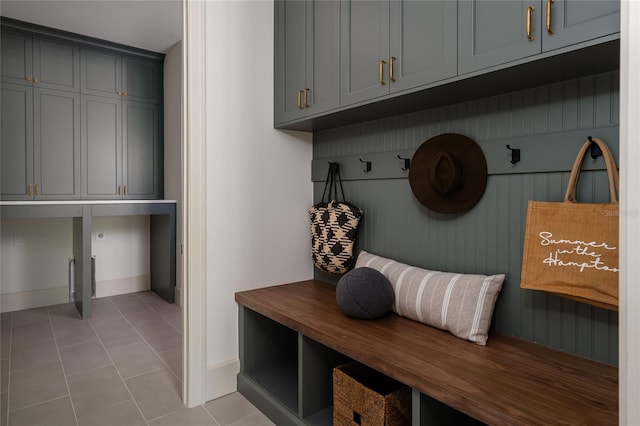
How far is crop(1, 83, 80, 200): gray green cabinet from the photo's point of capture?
3.39 meters

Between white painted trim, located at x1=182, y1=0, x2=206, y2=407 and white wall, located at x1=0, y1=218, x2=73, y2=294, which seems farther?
white wall, located at x1=0, y1=218, x2=73, y2=294

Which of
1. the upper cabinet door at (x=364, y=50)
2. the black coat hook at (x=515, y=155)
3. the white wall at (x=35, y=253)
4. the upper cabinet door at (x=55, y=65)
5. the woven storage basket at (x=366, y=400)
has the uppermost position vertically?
the upper cabinet door at (x=55, y=65)

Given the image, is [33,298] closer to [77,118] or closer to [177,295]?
[177,295]

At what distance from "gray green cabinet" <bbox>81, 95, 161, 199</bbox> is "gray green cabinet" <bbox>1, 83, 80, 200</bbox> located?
0.10m

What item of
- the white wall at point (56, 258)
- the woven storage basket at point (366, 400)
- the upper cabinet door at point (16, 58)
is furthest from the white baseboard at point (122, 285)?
the woven storage basket at point (366, 400)

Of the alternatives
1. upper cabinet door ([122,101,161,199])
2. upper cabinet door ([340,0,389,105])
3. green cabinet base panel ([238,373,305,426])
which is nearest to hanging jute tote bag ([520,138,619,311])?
upper cabinet door ([340,0,389,105])

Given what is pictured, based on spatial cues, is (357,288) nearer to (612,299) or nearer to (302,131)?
(612,299)

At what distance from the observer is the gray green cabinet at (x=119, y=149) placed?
3.78 metres

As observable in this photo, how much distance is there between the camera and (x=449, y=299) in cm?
148

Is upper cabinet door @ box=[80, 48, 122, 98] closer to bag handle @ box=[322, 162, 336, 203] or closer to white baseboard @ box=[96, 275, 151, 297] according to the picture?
white baseboard @ box=[96, 275, 151, 297]

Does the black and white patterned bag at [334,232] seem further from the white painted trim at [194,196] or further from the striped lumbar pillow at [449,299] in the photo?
the white painted trim at [194,196]

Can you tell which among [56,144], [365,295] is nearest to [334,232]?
[365,295]

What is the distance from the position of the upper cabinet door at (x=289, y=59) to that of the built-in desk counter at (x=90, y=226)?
204 cm

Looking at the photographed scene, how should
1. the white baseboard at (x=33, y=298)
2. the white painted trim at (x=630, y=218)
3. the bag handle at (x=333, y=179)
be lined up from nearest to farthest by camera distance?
1. the white painted trim at (x=630, y=218)
2. the bag handle at (x=333, y=179)
3. the white baseboard at (x=33, y=298)
